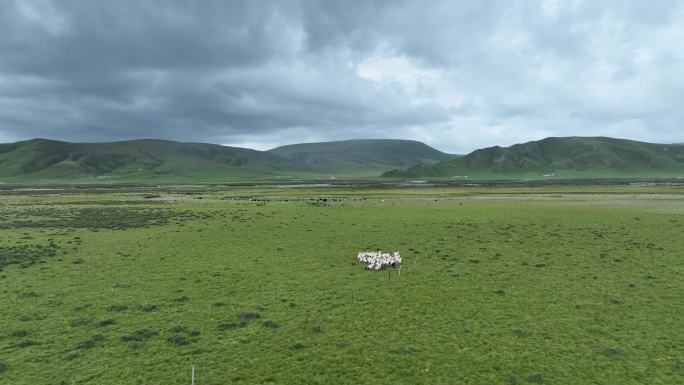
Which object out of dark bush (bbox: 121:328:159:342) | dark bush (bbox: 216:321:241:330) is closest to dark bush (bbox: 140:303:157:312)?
dark bush (bbox: 121:328:159:342)

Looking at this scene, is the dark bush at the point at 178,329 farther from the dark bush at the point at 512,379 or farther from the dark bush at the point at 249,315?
the dark bush at the point at 512,379

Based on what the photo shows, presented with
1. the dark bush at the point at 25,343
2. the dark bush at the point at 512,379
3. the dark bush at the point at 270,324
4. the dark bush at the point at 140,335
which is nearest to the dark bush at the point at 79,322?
the dark bush at the point at 25,343

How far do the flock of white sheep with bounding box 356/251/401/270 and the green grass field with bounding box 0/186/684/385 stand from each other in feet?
3.50

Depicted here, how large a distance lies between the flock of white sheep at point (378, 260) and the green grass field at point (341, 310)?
1.07 meters

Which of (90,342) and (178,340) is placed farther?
(178,340)

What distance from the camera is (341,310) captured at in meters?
21.1

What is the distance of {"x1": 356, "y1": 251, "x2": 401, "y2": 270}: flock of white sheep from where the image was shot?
29.8 metres

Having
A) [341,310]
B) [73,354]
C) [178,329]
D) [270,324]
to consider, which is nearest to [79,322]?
[73,354]

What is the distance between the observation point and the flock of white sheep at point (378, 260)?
2984 cm

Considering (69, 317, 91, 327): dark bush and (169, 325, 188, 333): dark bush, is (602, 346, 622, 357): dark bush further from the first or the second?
(69, 317, 91, 327): dark bush

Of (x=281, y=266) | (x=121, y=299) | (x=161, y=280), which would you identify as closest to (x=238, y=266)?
(x=281, y=266)

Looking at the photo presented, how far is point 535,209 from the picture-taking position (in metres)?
69.2

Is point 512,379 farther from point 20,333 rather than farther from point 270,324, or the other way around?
point 20,333

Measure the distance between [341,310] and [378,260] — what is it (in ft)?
32.2
